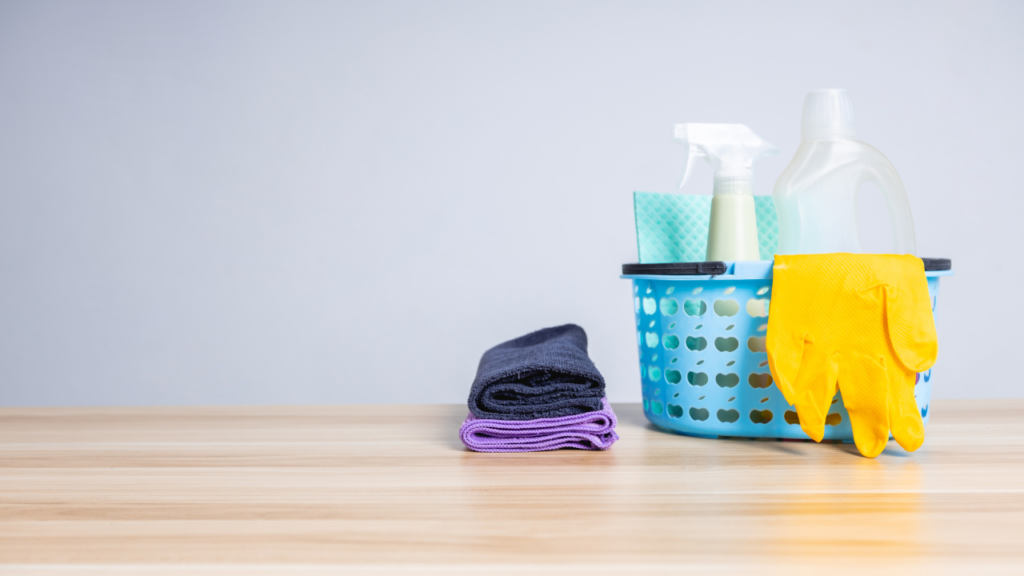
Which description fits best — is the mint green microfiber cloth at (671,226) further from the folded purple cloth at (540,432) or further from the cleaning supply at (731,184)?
the folded purple cloth at (540,432)

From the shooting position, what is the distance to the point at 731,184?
80cm

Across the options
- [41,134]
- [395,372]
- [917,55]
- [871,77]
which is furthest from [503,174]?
[41,134]

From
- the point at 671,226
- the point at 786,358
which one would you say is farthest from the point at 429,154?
the point at 786,358

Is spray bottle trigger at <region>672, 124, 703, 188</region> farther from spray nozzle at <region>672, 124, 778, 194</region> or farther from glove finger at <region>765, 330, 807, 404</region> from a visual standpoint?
glove finger at <region>765, 330, 807, 404</region>

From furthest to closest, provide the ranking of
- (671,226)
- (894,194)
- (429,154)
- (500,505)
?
(429,154) → (671,226) → (894,194) → (500,505)

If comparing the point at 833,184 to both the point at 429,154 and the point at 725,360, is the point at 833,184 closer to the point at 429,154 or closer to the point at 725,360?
the point at 725,360

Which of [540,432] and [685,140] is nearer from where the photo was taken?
[540,432]

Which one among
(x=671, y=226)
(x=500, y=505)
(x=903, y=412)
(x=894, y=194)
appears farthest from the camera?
(x=671, y=226)

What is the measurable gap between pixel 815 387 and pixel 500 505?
35 cm

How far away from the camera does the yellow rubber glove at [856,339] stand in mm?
696

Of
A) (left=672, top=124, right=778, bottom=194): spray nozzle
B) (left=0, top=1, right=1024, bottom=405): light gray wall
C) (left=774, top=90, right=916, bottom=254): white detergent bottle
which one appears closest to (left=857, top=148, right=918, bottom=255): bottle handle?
(left=774, top=90, right=916, bottom=254): white detergent bottle

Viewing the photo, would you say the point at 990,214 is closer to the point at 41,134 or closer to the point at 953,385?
the point at 953,385

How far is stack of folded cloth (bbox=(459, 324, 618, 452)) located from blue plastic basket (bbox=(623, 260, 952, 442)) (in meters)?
0.10

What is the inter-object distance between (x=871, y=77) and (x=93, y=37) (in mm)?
2137
